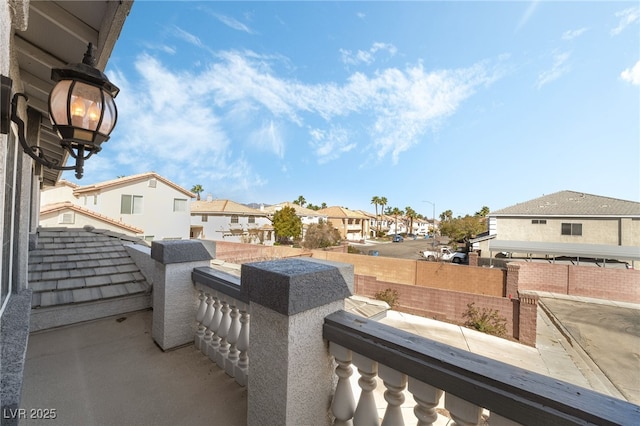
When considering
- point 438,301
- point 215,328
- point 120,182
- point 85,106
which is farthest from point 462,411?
point 120,182

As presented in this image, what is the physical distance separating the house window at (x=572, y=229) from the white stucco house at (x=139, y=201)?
104ft

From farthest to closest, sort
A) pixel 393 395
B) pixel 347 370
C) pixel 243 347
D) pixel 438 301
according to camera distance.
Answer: pixel 438 301 < pixel 243 347 < pixel 347 370 < pixel 393 395

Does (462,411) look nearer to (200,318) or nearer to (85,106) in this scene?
(200,318)

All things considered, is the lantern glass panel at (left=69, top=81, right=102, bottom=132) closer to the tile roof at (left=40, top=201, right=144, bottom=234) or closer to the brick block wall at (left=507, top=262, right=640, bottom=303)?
the brick block wall at (left=507, top=262, right=640, bottom=303)

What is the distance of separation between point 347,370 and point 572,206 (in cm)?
2886

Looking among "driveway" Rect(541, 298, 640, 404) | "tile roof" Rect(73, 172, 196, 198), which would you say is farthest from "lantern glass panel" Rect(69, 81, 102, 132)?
"tile roof" Rect(73, 172, 196, 198)

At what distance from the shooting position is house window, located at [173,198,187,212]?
2408 cm

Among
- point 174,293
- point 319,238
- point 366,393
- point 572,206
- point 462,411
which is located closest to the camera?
point 462,411

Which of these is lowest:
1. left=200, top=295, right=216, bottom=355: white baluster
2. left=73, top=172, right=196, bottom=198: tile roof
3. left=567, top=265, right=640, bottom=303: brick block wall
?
left=567, top=265, right=640, bottom=303: brick block wall

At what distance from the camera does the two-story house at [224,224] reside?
105 ft

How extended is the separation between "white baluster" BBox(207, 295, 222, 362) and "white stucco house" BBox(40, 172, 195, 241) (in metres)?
18.1

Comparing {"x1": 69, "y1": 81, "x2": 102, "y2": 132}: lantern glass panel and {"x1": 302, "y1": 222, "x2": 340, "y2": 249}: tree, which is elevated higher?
{"x1": 69, "y1": 81, "x2": 102, "y2": 132}: lantern glass panel

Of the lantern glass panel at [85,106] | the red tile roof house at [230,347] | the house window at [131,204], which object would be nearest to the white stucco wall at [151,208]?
the house window at [131,204]

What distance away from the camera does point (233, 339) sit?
2680 mm
